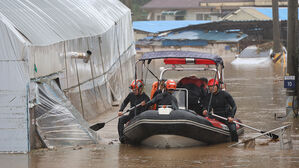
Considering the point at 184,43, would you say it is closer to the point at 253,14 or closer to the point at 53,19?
the point at 253,14

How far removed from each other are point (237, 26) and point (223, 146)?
4127 centimetres

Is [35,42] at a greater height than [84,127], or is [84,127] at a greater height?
[35,42]

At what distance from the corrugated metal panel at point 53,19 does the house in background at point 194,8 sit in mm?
47420

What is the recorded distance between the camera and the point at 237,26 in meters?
53.7

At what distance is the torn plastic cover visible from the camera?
1323 centimetres

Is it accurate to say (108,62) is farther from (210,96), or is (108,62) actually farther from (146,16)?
(146,16)

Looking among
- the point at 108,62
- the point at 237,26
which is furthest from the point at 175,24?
the point at 108,62

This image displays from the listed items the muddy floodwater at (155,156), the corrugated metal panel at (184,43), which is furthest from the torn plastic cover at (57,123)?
the corrugated metal panel at (184,43)

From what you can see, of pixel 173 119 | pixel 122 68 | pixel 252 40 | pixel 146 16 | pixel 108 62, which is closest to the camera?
pixel 173 119

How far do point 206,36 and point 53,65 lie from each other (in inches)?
1549

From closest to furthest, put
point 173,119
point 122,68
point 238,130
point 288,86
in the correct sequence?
point 173,119 < point 238,130 < point 288,86 < point 122,68

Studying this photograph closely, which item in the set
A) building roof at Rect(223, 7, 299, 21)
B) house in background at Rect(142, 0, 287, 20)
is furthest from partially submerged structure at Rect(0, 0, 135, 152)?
house in background at Rect(142, 0, 287, 20)

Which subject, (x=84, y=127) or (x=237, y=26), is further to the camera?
(x=237, y=26)

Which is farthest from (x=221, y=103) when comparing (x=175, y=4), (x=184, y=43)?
(x=175, y=4)
